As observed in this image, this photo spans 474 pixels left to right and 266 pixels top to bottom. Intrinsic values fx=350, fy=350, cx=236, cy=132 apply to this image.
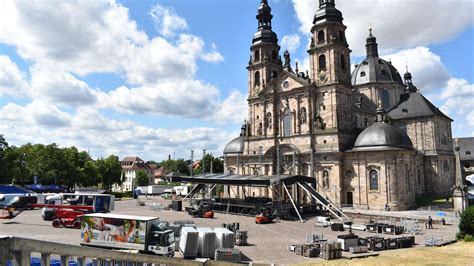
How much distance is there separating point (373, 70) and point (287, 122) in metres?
29.6

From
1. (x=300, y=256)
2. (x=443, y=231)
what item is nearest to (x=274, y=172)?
(x=443, y=231)

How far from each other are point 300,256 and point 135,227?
9713mm

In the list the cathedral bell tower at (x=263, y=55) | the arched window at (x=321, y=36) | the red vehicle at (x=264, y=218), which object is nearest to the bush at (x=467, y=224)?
the red vehicle at (x=264, y=218)

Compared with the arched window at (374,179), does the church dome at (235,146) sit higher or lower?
higher

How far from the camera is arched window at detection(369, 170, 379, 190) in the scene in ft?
147

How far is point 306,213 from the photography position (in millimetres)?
43031

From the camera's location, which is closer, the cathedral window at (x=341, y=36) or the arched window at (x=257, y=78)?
the cathedral window at (x=341, y=36)

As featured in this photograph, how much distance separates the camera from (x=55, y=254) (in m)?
4.79

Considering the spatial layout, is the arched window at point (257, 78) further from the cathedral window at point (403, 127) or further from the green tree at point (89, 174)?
the green tree at point (89, 174)

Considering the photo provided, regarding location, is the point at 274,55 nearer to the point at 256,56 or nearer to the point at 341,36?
the point at 256,56

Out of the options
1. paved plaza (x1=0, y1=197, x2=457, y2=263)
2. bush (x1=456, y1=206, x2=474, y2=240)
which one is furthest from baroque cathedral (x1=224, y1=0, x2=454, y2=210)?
bush (x1=456, y1=206, x2=474, y2=240)

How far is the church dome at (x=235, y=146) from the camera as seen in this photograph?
63431mm

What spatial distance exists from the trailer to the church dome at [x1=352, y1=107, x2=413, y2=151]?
109 feet

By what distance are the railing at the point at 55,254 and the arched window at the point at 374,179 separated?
42479mm
